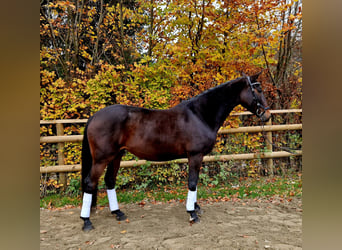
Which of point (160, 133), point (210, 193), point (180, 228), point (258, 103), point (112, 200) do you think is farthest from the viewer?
point (210, 193)

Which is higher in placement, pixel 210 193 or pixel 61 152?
pixel 61 152

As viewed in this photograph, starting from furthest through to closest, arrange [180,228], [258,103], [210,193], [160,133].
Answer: [210,193] → [258,103] → [160,133] → [180,228]

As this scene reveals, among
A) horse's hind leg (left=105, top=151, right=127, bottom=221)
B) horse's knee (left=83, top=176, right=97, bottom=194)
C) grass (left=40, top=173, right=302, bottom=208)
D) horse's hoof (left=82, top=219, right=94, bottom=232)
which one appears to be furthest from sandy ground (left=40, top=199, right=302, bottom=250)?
horse's knee (left=83, top=176, right=97, bottom=194)

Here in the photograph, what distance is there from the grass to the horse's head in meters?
1.88

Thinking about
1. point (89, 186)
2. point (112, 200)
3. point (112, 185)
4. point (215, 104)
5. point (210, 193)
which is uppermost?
point (215, 104)

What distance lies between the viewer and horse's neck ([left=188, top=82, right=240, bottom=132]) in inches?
126

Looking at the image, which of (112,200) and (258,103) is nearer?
(258,103)

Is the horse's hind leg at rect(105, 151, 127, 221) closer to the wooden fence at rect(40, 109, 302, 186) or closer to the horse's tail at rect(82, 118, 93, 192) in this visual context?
the horse's tail at rect(82, 118, 93, 192)

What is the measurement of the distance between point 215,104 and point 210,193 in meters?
2.13

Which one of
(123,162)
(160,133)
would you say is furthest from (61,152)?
(160,133)

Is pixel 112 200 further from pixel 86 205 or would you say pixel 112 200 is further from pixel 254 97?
pixel 254 97

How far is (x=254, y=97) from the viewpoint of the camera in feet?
10.4
